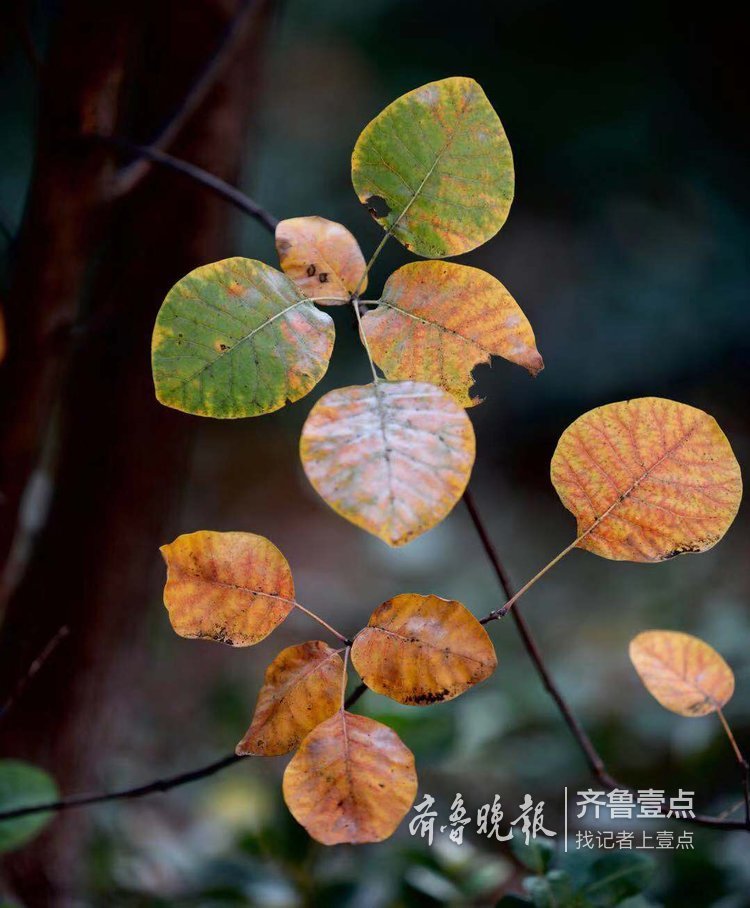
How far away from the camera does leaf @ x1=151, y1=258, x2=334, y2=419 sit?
273 millimetres

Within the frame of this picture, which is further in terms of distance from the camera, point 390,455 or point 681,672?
point 681,672

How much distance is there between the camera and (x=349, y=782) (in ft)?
0.96

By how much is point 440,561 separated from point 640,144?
1.53 m

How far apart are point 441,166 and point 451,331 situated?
73mm

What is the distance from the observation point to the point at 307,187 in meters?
2.51

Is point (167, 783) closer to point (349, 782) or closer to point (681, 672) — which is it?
point (349, 782)

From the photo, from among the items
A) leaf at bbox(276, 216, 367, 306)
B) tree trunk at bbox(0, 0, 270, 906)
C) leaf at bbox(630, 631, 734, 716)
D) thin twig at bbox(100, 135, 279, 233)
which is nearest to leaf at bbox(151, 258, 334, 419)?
leaf at bbox(276, 216, 367, 306)

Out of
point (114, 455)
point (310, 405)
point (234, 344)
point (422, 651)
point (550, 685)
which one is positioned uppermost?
point (234, 344)

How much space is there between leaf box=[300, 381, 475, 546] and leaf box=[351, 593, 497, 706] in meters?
0.07

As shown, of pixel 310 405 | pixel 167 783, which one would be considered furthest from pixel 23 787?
pixel 310 405

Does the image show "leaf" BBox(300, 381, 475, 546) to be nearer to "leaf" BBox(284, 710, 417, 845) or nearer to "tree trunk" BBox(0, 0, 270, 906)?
"leaf" BBox(284, 710, 417, 845)

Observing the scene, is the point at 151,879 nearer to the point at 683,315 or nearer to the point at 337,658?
the point at 337,658

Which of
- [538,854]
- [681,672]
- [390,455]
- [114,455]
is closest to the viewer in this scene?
[390,455]

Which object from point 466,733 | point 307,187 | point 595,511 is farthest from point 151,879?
point 307,187
